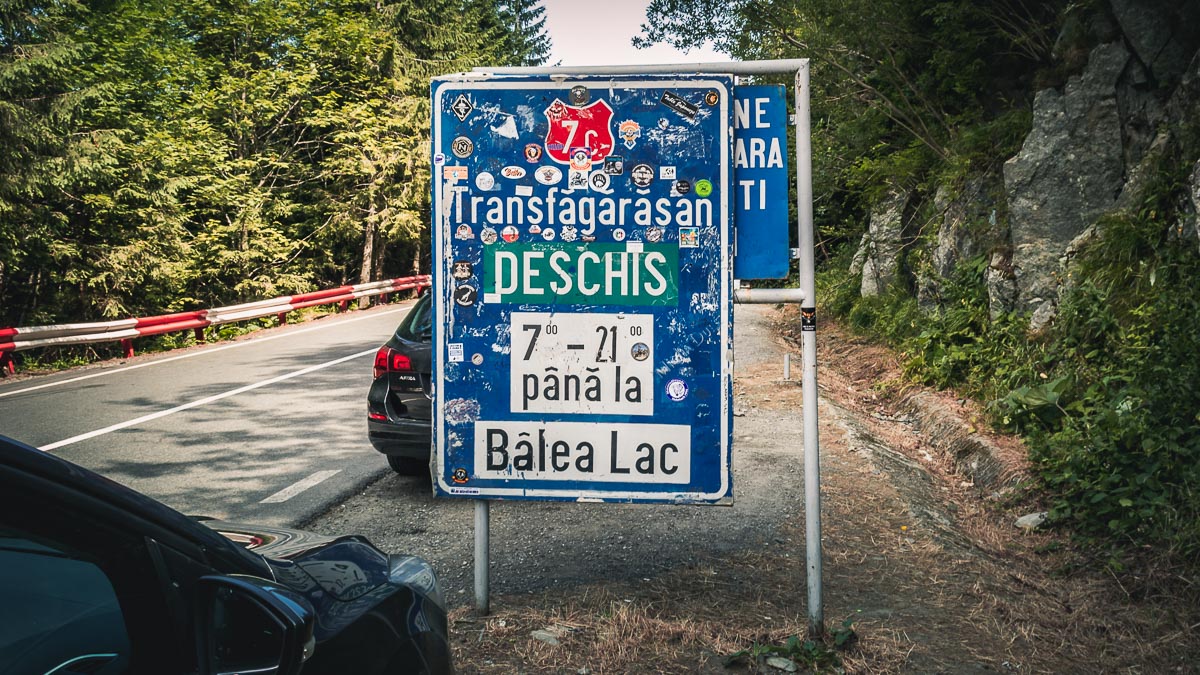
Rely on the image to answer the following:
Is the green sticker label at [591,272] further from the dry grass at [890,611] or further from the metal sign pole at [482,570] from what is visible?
the dry grass at [890,611]

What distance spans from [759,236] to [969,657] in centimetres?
209

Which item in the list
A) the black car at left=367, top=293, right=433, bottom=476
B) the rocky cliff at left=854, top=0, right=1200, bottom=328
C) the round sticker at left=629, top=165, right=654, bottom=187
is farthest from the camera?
the rocky cliff at left=854, top=0, right=1200, bottom=328

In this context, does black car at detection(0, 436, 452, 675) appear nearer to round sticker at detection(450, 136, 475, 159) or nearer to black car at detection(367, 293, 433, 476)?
round sticker at detection(450, 136, 475, 159)

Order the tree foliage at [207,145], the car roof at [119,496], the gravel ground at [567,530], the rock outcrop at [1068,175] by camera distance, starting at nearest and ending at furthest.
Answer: the car roof at [119,496]
the gravel ground at [567,530]
the rock outcrop at [1068,175]
the tree foliage at [207,145]

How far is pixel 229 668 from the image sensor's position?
4.96 ft

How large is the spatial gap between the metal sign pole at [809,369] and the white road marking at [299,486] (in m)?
3.98

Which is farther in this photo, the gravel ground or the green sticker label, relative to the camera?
the gravel ground

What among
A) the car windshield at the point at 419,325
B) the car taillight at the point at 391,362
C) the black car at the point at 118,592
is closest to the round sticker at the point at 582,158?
the black car at the point at 118,592

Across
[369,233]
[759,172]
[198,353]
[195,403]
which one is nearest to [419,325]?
[759,172]

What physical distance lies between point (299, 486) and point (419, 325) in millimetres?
1532

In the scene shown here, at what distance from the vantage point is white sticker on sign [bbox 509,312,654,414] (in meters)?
4.08

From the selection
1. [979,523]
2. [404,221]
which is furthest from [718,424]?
[404,221]

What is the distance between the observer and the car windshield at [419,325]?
21.7 feet

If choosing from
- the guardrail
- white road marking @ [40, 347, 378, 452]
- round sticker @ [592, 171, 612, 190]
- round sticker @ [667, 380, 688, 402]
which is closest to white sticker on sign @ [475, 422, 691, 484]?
round sticker @ [667, 380, 688, 402]
